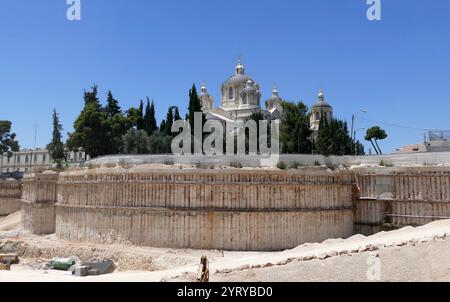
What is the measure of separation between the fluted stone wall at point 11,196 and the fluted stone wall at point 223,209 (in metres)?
20.1

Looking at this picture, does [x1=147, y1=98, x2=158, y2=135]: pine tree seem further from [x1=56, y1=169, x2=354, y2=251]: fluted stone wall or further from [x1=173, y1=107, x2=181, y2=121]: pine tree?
[x1=56, y1=169, x2=354, y2=251]: fluted stone wall

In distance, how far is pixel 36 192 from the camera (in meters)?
31.7

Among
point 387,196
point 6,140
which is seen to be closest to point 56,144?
point 6,140

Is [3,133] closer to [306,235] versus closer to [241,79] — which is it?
[241,79]

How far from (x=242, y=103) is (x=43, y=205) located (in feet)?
102

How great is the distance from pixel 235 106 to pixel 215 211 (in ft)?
117

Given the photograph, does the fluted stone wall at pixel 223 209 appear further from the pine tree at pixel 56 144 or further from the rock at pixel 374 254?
the pine tree at pixel 56 144

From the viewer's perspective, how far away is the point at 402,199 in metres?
24.3

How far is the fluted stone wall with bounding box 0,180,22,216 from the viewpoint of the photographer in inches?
1639

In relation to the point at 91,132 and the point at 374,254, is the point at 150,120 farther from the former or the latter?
the point at 374,254
